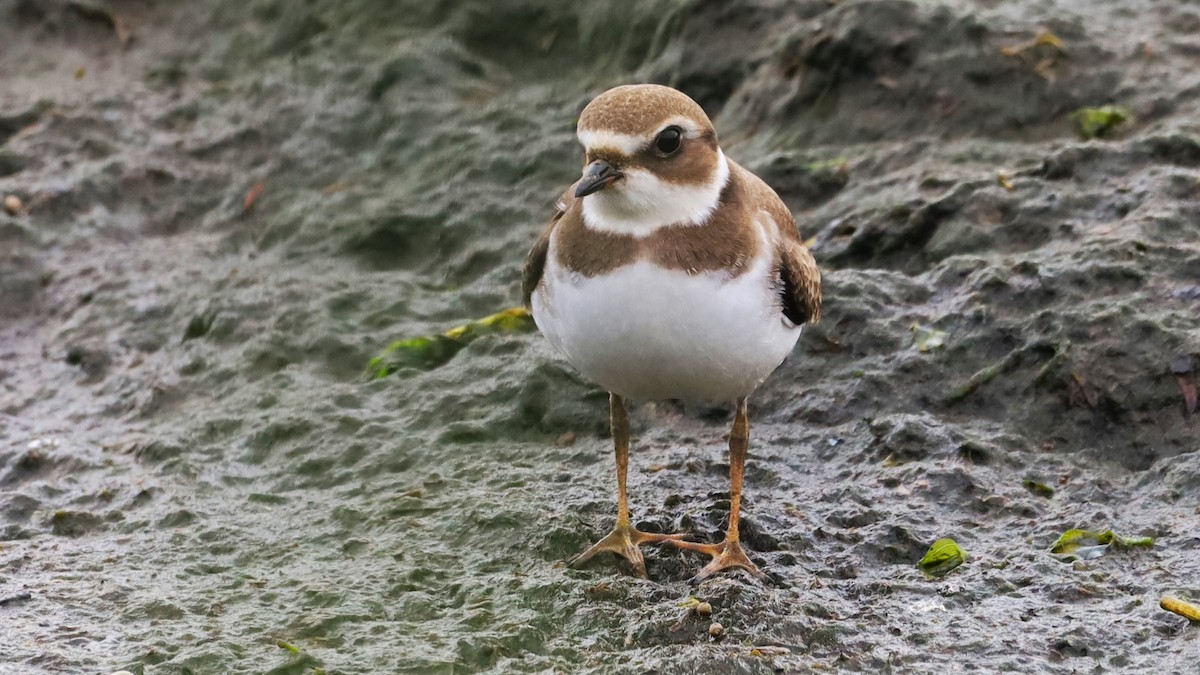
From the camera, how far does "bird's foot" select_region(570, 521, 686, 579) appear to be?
625cm

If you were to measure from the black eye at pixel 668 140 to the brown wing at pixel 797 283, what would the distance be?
687 mm

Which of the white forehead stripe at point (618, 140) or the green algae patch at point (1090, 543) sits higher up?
the white forehead stripe at point (618, 140)

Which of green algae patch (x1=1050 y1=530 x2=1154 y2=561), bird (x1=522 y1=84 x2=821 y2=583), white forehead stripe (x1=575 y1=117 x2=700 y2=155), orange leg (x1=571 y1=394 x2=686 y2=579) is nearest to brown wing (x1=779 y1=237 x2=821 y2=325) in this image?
bird (x1=522 y1=84 x2=821 y2=583)

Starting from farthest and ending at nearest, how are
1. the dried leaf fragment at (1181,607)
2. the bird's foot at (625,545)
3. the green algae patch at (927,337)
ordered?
1. the green algae patch at (927,337)
2. the bird's foot at (625,545)
3. the dried leaf fragment at (1181,607)

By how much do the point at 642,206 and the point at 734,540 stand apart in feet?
5.04

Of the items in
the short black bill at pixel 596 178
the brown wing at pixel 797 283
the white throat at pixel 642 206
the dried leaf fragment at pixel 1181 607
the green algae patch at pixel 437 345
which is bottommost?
the green algae patch at pixel 437 345

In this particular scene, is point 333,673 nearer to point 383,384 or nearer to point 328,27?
point 383,384

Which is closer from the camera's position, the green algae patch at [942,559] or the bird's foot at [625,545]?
the green algae patch at [942,559]

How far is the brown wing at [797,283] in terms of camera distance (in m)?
6.11

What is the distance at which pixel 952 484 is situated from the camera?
21.8 ft

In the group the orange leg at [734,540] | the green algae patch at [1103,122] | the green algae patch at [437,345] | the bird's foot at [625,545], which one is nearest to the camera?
the orange leg at [734,540]

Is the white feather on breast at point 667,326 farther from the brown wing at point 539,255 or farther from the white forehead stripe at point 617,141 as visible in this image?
the white forehead stripe at point 617,141

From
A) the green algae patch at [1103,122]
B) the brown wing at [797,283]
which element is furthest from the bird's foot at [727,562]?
the green algae patch at [1103,122]

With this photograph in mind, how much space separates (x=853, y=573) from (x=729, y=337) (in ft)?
3.96
